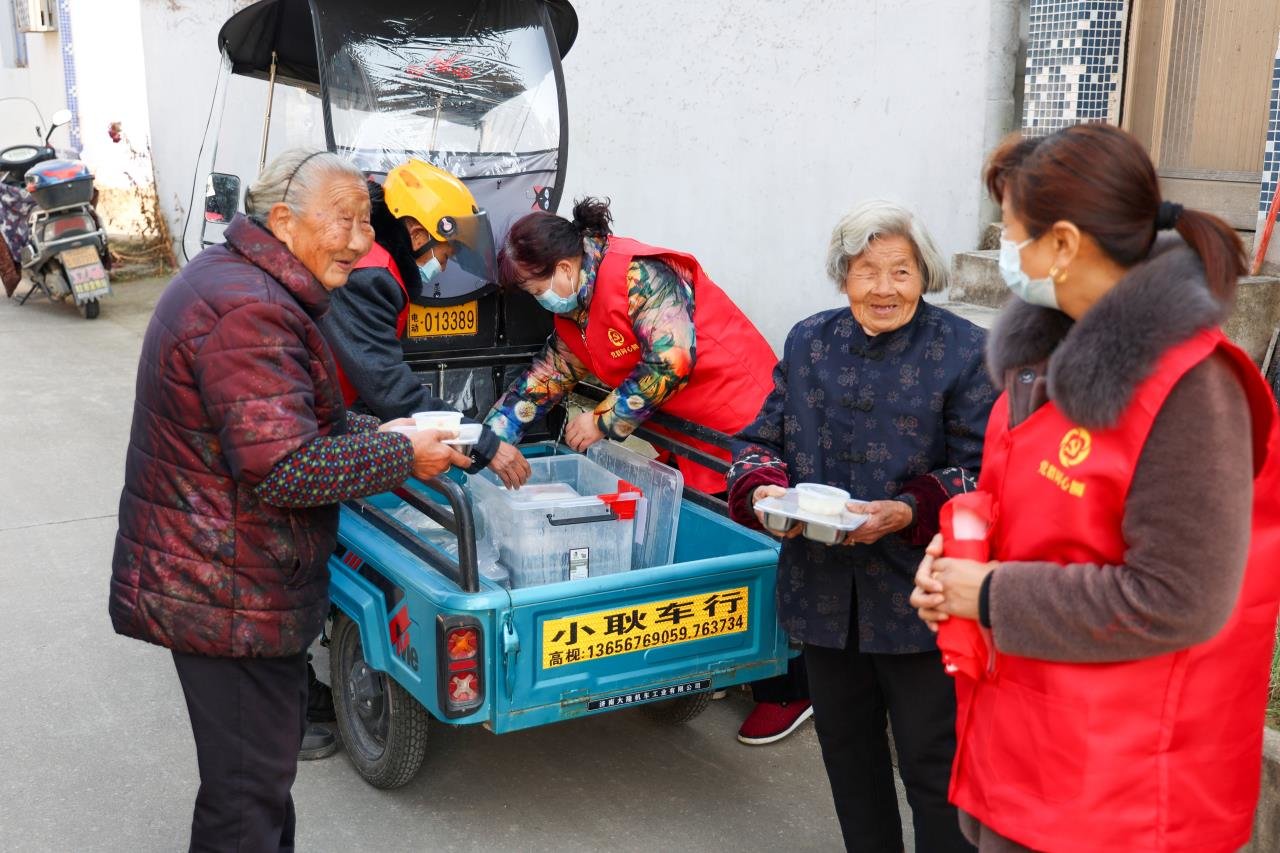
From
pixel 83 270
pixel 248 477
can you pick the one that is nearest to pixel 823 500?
pixel 248 477

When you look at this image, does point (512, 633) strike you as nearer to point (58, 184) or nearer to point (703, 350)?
point (703, 350)

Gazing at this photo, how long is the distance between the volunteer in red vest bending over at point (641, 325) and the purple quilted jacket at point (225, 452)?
1.59 metres

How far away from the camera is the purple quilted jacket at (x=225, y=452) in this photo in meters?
2.70

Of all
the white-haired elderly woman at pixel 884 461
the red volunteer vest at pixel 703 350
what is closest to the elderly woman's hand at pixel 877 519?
the white-haired elderly woman at pixel 884 461

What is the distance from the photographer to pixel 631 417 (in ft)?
14.7

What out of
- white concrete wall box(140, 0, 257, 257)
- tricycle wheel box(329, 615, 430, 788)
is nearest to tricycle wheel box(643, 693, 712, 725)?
tricycle wheel box(329, 615, 430, 788)

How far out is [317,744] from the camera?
14.2 feet

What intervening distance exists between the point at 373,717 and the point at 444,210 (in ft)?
5.70

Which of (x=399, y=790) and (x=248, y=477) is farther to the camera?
(x=399, y=790)

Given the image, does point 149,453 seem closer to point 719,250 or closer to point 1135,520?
point 1135,520

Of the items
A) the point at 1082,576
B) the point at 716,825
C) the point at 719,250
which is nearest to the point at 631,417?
the point at 716,825

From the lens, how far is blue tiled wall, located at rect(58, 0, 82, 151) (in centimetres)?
1556

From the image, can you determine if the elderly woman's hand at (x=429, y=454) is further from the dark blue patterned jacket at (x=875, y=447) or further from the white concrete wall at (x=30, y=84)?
the white concrete wall at (x=30, y=84)

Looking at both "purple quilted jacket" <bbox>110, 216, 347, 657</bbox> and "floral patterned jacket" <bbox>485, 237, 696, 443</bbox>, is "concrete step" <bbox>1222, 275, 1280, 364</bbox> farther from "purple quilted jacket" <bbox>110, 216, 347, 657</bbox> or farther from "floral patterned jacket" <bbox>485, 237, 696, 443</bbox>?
"purple quilted jacket" <bbox>110, 216, 347, 657</bbox>
